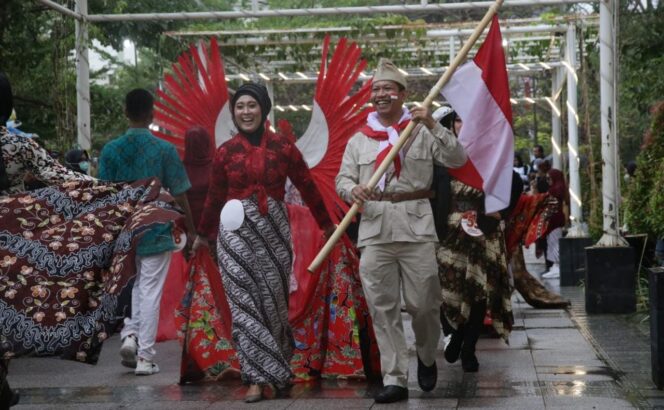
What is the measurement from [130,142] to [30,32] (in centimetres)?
868

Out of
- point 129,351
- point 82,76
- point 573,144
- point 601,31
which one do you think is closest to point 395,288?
point 129,351

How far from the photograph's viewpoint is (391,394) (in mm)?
→ 7238

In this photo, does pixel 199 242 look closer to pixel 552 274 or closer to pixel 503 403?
pixel 503 403

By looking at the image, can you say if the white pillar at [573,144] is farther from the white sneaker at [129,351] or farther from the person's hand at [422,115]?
the person's hand at [422,115]

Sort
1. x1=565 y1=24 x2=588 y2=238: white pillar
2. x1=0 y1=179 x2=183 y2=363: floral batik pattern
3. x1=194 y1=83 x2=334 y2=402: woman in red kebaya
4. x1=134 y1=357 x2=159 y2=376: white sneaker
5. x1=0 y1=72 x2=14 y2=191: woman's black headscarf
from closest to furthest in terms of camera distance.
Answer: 1. x1=0 y1=179 x2=183 y2=363: floral batik pattern
2. x1=0 y1=72 x2=14 y2=191: woman's black headscarf
3. x1=194 y1=83 x2=334 y2=402: woman in red kebaya
4. x1=134 y1=357 x2=159 y2=376: white sneaker
5. x1=565 y1=24 x2=588 y2=238: white pillar

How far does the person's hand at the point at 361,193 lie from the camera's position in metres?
7.18

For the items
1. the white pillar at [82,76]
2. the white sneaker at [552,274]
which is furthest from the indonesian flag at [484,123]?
the white sneaker at [552,274]

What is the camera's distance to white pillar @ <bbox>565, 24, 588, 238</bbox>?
16.7 m

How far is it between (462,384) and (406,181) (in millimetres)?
1461

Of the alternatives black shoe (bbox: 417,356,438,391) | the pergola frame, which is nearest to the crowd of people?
black shoe (bbox: 417,356,438,391)

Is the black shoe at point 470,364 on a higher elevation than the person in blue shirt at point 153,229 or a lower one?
lower

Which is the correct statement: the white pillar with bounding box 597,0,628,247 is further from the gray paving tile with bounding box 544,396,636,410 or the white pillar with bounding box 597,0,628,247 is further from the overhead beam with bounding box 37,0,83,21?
the overhead beam with bounding box 37,0,83,21

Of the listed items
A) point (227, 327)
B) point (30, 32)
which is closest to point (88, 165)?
point (227, 327)

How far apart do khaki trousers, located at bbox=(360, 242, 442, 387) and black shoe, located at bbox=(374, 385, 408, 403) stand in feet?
0.20
